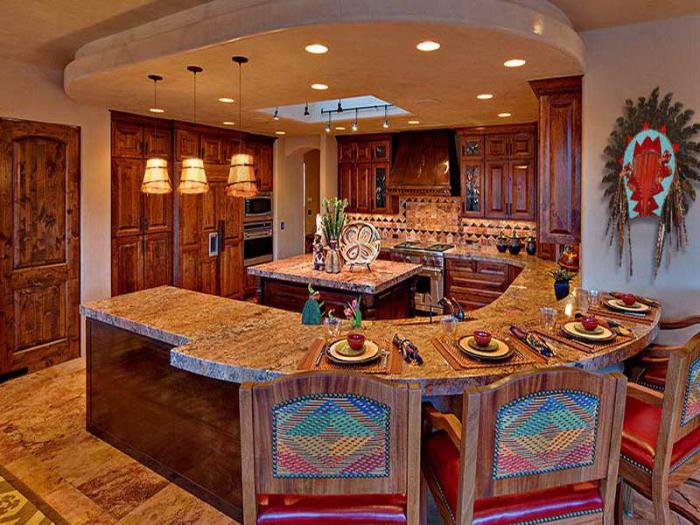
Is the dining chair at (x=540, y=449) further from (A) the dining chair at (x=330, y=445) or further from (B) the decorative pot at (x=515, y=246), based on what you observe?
(B) the decorative pot at (x=515, y=246)

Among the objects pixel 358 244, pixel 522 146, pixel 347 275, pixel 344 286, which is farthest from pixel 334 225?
pixel 522 146

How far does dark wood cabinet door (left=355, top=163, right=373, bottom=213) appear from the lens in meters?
7.03

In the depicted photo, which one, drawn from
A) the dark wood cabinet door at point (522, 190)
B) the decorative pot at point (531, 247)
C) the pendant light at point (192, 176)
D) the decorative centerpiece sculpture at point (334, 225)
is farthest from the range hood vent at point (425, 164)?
the pendant light at point (192, 176)

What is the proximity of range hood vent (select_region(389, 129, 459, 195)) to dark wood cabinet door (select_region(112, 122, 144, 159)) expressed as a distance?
3255 millimetres

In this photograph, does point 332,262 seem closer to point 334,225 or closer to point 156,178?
point 334,225

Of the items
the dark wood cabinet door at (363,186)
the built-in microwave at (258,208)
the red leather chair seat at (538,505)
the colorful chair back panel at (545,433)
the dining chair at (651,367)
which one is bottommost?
the red leather chair seat at (538,505)

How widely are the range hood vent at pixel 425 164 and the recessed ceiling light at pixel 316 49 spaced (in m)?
3.75

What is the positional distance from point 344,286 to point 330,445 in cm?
263

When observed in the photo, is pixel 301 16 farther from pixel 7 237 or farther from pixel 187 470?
pixel 7 237

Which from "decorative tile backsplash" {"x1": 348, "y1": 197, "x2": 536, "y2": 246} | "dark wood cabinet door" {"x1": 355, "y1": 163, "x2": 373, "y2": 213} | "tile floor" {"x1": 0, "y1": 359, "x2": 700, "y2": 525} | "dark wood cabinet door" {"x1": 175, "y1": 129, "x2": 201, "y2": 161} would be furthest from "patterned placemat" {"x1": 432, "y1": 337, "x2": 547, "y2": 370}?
"dark wood cabinet door" {"x1": 355, "y1": 163, "x2": 373, "y2": 213}

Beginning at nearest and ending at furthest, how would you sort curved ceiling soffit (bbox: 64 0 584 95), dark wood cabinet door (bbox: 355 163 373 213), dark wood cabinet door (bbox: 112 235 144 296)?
curved ceiling soffit (bbox: 64 0 584 95) < dark wood cabinet door (bbox: 112 235 144 296) < dark wood cabinet door (bbox: 355 163 373 213)

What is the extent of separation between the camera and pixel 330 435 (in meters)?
1.36

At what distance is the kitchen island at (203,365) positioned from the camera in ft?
6.59

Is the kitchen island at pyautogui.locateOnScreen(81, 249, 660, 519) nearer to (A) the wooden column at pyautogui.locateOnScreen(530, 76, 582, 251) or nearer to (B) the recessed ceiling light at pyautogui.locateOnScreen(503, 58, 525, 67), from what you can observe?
(A) the wooden column at pyautogui.locateOnScreen(530, 76, 582, 251)
